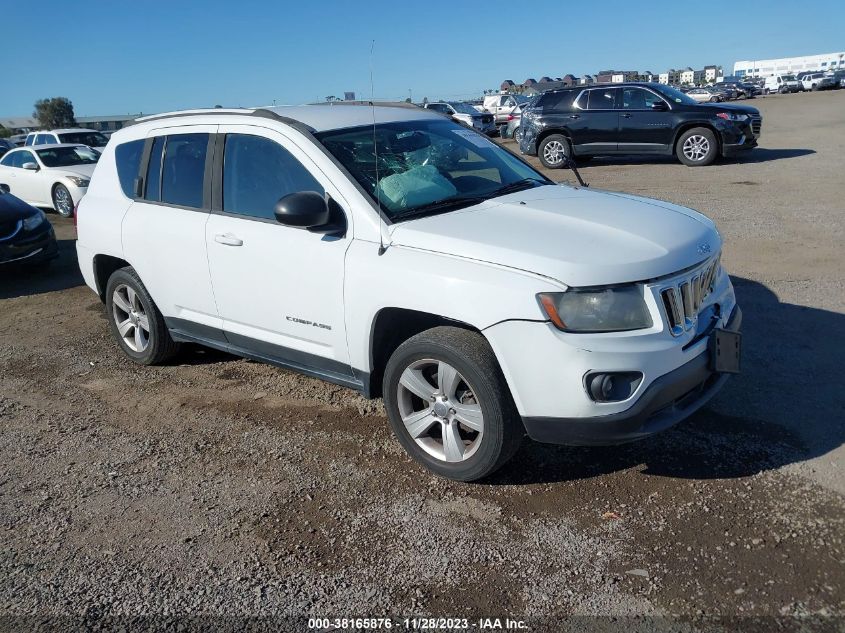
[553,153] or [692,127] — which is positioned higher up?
[692,127]

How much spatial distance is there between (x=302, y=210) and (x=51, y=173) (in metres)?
11.9

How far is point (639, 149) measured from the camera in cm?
1530

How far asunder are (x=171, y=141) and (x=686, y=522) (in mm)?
3971

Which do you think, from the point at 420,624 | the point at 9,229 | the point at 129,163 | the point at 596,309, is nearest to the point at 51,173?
the point at 9,229

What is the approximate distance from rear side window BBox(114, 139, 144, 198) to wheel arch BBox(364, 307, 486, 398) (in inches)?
98.2

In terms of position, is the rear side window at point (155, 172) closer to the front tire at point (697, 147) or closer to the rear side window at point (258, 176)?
the rear side window at point (258, 176)

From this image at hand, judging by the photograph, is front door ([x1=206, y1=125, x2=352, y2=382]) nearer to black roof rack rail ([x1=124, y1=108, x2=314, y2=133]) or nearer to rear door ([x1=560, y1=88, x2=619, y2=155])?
black roof rack rail ([x1=124, y1=108, x2=314, y2=133])

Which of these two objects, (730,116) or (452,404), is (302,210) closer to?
(452,404)

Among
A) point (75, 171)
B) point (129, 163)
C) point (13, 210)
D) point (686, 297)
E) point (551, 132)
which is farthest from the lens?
point (551, 132)

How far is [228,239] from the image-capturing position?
4.26 metres

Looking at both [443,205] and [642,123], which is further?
[642,123]

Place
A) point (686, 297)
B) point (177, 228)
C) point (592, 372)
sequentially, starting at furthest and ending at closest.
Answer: point (177, 228), point (686, 297), point (592, 372)

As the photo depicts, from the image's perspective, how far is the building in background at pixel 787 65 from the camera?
9256 cm

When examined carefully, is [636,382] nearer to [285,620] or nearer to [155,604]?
[285,620]
